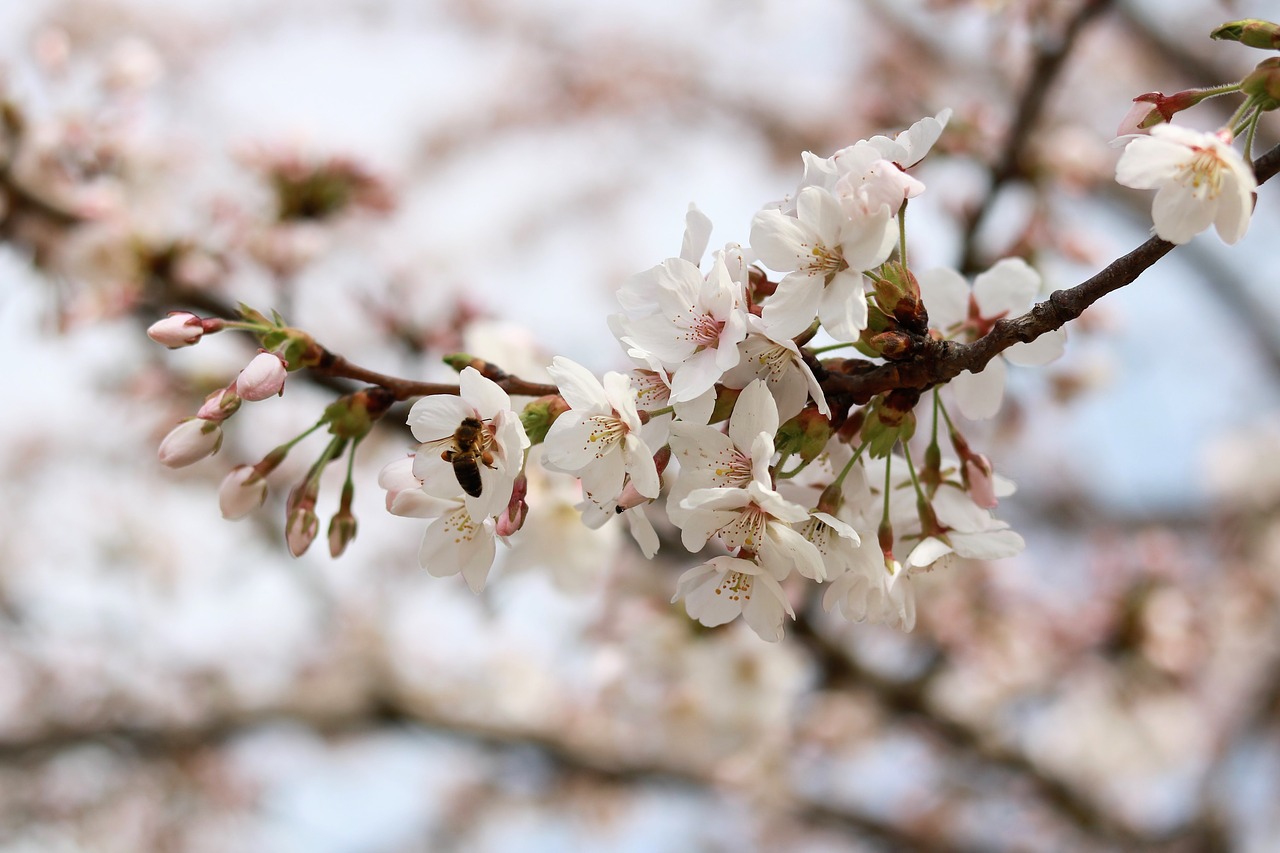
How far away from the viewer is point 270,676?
15.7 feet

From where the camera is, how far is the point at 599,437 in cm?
81

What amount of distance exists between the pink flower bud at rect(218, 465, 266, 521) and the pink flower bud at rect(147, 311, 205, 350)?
0.15 meters

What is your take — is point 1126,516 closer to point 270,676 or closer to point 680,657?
point 680,657

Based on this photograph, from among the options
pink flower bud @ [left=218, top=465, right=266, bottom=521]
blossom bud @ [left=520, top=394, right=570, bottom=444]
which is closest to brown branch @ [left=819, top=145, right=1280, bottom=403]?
blossom bud @ [left=520, top=394, right=570, bottom=444]

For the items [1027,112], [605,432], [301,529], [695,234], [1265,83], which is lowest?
[301,529]

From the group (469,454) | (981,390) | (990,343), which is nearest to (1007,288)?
(981,390)

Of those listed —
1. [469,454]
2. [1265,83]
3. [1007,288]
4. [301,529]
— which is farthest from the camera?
[1007,288]

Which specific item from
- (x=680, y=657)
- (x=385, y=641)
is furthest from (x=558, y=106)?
(x=680, y=657)

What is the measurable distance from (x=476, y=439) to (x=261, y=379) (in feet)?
0.71

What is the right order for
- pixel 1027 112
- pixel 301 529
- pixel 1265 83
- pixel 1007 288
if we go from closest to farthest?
pixel 1265 83, pixel 301 529, pixel 1007 288, pixel 1027 112

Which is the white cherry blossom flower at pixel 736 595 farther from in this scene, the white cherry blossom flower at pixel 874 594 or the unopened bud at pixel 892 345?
the unopened bud at pixel 892 345

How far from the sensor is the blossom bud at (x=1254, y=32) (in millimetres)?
779

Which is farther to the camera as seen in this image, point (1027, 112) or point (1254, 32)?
point (1027, 112)

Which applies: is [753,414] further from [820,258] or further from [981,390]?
[981,390]
